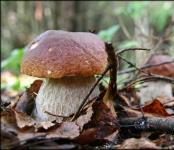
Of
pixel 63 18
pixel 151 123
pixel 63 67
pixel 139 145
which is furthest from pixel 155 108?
pixel 63 18

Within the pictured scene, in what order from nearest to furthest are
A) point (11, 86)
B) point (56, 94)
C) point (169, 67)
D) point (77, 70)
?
point (77, 70)
point (56, 94)
point (169, 67)
point (11, 86)

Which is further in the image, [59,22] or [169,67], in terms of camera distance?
[59,22]

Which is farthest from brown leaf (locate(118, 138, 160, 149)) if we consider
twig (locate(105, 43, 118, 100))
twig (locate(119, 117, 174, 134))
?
twig (locate(105, 43, 118, 100))

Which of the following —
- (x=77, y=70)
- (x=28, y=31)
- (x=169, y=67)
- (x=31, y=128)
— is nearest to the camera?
(x=31, y=128)

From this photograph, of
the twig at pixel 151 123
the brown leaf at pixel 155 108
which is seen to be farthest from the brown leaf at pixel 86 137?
the brown leaf at pixel 155 108

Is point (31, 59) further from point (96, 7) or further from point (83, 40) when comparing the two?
point (96, 7)

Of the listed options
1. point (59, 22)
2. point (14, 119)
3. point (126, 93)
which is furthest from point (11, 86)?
point (59, 22)

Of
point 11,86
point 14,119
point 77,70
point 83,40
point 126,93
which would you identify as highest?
point 83,40
